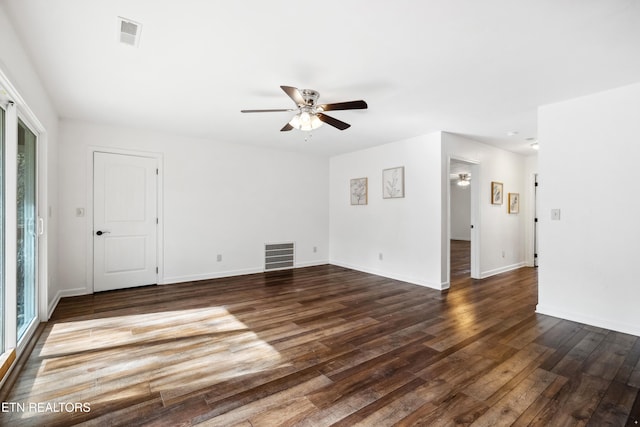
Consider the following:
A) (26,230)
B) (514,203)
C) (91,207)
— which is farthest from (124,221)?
(514,203)

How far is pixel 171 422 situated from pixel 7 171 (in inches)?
85.5

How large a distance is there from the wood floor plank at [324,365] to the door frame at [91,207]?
0.58 m

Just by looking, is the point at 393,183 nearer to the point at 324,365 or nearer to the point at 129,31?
the point at 324,365

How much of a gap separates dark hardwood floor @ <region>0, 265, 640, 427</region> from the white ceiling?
2428mm

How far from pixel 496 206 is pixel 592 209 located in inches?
101

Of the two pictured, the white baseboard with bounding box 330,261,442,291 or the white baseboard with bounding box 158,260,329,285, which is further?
→ the white baseboard with bounding box 158,260,329,285

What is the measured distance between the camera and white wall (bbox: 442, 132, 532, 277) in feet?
16.6

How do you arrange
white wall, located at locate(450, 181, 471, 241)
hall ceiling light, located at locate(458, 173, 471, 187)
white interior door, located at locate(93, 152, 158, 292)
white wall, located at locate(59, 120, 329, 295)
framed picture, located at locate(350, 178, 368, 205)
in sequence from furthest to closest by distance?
white wall, located at locate(450, 181, 471, 241), hall ceiling light, located at locate(458, 173, 471, 187), framed picture, located at locate(350, 178, 368, 205), white interior door, located at locate(93, 152, 158, 292), white wall, located at locate(59, 120, 329, 295)

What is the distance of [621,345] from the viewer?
271 centimetres

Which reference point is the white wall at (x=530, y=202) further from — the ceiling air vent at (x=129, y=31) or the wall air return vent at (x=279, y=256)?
the ceiling air vent at (x=129, y=31)

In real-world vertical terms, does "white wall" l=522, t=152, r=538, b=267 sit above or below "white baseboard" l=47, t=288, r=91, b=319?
above

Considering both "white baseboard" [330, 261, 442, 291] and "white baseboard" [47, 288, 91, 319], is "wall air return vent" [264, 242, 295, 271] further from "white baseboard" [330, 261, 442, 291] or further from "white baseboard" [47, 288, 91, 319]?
"white baseboard" [47, 288, 91, 319]

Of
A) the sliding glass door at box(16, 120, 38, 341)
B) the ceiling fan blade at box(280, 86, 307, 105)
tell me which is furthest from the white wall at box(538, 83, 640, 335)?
the sliding glass door at box(16, 120, 38, 341)

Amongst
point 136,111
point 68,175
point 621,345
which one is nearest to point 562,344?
point 621,345
